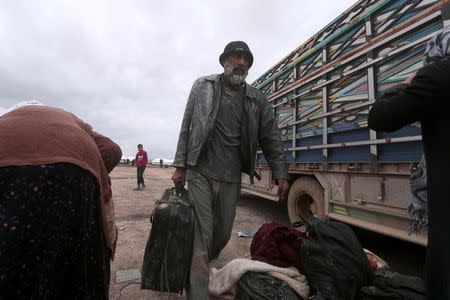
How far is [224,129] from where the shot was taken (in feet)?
7.94

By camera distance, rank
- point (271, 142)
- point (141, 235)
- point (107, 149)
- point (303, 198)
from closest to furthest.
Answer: point (107, 149)
point (271, 142)
point (141, 235)
point (303, 198)

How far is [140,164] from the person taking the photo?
35.0ft

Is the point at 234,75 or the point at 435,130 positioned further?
the point at 234,75

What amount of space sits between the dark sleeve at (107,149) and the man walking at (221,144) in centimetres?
91

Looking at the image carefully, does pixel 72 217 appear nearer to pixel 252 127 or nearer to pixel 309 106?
pixel 252 127

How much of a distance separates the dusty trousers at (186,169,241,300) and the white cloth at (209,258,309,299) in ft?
0.44

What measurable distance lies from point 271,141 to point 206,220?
3.16ft

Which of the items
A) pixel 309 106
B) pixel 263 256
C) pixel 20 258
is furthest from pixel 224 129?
pixel 309 106

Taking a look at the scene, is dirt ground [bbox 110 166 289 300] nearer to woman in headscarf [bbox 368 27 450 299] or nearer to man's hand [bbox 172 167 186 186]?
man's hand [bbox 172 167 186 186]

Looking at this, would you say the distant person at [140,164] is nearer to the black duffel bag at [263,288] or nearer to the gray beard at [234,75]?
the gray beard at [234,75]

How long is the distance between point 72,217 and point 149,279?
1.07 metres

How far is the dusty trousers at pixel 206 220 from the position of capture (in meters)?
2.05

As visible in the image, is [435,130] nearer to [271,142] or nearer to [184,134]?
[271,142]

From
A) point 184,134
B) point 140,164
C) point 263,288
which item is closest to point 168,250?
point 263,288
